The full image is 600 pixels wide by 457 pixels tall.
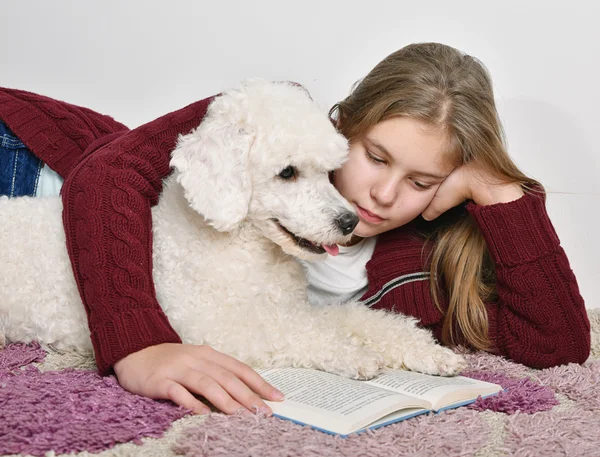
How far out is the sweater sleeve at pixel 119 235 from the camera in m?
1.76

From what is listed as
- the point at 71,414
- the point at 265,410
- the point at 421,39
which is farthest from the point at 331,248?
the point at 421,39

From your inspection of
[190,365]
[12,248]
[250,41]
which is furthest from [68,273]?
[250,41]

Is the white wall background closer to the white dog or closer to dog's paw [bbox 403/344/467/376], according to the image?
the white dog

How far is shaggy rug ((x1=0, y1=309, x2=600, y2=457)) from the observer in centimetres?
136

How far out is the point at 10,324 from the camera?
2.12 meters

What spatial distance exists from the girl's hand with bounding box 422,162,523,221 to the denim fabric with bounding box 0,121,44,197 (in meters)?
1.41

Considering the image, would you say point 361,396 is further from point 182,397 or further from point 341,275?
point 341,275

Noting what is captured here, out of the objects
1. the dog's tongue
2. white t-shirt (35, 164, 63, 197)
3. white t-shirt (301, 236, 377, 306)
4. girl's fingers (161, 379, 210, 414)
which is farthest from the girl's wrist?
white t-shirt (35, 164, 63, 197)

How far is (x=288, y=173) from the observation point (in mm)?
1928

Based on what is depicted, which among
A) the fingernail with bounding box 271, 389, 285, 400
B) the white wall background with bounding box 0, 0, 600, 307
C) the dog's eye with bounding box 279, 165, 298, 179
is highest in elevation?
the white wall background with bounding box 0, 0, 600, 307

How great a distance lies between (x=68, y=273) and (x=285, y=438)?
93 cm

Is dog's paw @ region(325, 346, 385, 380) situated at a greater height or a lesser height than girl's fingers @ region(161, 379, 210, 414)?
greater

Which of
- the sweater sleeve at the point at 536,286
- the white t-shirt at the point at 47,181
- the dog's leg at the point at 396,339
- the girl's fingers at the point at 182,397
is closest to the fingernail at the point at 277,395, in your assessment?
the girl's fingers at the point at 182,397

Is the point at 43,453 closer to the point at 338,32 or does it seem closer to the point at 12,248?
the point at 12,248
